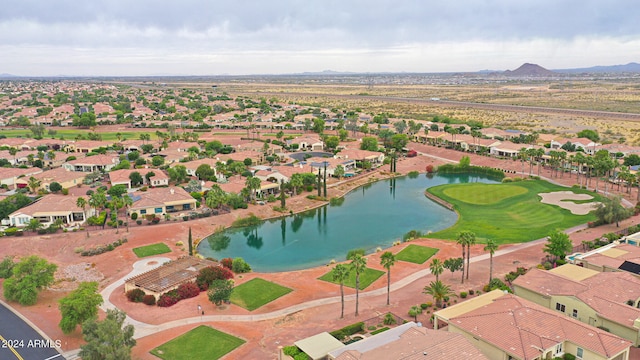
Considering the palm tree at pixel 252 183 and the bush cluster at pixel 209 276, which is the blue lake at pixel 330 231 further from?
the bush cluster at pixel 209 276

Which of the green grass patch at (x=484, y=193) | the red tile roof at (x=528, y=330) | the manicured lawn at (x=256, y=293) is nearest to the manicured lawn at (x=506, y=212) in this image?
the green grass patch at (x=484, y=193)

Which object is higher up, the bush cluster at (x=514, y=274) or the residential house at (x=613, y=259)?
the residential house at (x=613, y=259)

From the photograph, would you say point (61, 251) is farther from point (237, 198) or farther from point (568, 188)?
point (568, 188)

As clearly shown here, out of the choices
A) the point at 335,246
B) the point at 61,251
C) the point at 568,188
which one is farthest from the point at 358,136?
the point at 61,251

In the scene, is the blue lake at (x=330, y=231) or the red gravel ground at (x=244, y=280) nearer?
the red gravel ground at (x=244, y=280)

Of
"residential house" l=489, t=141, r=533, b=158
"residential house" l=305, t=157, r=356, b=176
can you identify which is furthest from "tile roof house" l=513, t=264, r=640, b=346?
"residential house" l=489, t=141, r=533, b=158

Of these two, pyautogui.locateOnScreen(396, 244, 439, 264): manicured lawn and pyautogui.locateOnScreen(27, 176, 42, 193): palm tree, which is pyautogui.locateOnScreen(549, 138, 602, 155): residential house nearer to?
pyautogui.locateOnScreen(396, 244, 439, 264): manicured lawn

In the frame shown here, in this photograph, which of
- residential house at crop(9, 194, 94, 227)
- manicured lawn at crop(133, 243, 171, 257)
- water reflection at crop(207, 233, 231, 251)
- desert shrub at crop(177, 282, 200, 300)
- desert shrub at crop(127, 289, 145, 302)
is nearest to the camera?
desert shrub at crop(127, 289, 145, 302)
